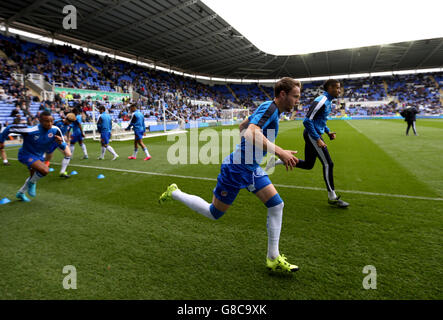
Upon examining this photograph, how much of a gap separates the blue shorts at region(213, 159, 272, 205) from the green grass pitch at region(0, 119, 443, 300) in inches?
33.5

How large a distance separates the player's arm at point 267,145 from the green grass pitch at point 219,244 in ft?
4.12

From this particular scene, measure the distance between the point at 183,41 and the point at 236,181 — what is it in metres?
34.6

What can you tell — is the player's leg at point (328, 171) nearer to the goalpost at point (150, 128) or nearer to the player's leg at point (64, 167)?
the player's leg at point (64, 167)

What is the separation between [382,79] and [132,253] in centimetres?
7094

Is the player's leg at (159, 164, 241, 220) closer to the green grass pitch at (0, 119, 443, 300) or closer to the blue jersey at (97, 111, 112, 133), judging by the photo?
the green grass pitch at (0, 119, 443, 300)

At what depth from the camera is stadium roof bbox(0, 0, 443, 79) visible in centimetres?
2225

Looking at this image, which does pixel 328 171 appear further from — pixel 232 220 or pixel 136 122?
pixel 136 122

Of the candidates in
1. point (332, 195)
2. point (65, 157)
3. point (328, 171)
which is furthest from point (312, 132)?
point (65, 157)

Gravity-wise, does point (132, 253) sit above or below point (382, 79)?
below

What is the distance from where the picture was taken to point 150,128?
2547 cm
